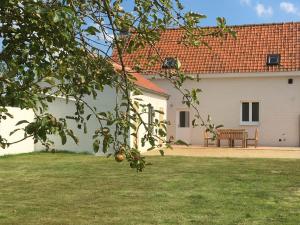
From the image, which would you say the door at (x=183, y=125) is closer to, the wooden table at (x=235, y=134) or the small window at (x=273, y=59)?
the wooden table at (x=235, y=134)

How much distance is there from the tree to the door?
26.4 metres

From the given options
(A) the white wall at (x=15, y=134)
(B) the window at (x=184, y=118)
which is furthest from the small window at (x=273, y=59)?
(A) the white wall at (x=15, y=134)

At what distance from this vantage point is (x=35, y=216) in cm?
855

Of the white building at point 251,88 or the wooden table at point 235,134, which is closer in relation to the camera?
the wooden table at point 235,134

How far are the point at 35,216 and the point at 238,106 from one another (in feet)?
73.7

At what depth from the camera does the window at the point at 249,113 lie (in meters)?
29.7

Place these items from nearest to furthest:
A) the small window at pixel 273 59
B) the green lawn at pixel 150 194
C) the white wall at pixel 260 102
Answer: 1. the green lawn at pixel 150 194
2. the white wall at pixel 260 102
3. the small window at pixel 273 59

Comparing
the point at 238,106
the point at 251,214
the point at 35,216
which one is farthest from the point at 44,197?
the point at 238,106

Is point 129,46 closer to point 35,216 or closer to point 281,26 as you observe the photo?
point 35,216

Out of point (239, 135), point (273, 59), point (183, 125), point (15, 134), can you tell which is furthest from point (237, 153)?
point (15, 134)

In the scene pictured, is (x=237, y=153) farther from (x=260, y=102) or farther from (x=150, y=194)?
(x=150, y=194)

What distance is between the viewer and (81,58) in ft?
11.9

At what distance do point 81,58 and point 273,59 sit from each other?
2737cm

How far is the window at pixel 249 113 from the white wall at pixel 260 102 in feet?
0.98
